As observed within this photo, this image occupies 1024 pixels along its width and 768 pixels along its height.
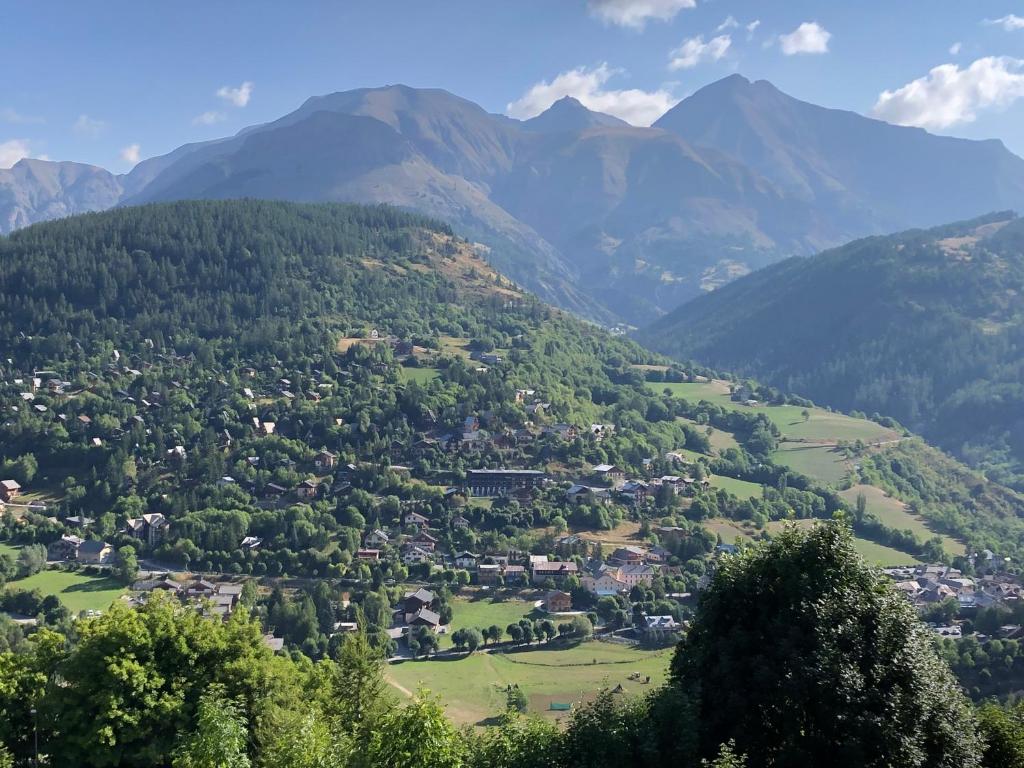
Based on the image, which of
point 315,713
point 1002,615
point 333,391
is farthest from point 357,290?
point 315,713

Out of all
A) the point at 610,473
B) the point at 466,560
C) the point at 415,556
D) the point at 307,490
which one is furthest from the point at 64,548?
the point at 610,473

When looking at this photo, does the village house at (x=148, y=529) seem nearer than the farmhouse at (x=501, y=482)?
Yes

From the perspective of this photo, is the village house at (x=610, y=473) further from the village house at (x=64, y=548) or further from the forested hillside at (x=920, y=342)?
the forested hillside at (x=920, y=342)

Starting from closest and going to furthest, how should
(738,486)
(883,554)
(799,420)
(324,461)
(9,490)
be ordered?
(9,490), (883,554), (324,461), (738,486), (799,420)

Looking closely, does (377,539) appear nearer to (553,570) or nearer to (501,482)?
(553,570)

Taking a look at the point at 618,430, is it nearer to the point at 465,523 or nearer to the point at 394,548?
the point at 465,523

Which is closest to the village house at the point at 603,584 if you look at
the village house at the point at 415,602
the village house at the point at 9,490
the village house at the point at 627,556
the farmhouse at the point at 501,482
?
the village house at the point at 627,556
